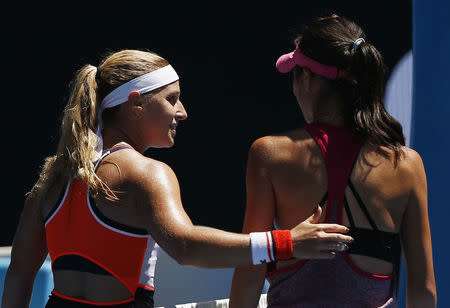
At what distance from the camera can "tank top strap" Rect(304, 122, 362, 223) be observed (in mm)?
1996

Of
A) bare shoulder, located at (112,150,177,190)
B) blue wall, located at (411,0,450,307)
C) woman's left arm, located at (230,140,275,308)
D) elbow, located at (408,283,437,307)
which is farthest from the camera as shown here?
blue wall, located at (411,0,450,307)

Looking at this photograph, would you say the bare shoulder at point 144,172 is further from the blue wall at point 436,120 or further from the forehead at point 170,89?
the blue wall at point 436,120

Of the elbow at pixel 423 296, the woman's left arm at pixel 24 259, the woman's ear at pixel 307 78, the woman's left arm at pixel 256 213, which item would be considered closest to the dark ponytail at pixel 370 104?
the woman's ear at pixel 307 78

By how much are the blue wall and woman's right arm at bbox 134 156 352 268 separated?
1467mm

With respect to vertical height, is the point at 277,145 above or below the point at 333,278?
→ above

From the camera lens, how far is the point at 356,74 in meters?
2.11

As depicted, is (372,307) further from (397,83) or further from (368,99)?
(397,83)

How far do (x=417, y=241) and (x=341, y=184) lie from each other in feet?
1.07

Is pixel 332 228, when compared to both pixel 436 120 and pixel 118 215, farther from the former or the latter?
pixel 436 120

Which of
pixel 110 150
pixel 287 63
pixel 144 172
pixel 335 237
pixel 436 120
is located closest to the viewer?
pixel 335 237

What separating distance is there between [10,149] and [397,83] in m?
3.03

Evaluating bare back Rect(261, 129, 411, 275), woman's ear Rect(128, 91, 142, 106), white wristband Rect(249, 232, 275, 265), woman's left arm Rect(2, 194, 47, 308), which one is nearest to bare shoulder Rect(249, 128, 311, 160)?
bare back Rect(261, 129, 411, 275)

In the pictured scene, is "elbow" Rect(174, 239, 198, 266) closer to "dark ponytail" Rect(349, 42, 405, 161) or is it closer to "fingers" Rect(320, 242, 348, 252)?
"fingers" Rect(320, 242, 348, 252)

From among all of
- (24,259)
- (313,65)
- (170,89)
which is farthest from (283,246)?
(24,259)
